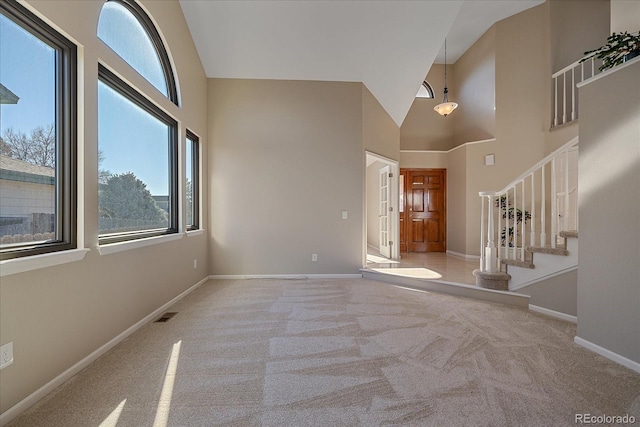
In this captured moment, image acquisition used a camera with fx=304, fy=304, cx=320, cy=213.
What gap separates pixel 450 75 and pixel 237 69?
531 cm

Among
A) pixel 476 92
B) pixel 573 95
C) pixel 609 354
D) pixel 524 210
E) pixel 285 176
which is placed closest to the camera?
pixel 609 354

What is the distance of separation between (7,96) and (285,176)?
3338 mm

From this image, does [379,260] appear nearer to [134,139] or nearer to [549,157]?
[549,157]

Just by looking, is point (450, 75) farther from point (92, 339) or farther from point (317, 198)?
point (92, 339)

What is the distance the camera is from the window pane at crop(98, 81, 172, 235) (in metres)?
2.49

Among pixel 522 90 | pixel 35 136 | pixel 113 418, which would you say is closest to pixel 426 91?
pixel 522 90

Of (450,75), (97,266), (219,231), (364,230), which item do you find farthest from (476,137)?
(97,266)

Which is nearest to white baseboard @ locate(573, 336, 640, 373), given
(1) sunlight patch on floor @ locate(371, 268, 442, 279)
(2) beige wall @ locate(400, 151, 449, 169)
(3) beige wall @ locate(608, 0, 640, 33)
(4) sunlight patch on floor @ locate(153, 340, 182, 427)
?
(1) sunlight patch on floor @ locate(371, 268, 442, 279)

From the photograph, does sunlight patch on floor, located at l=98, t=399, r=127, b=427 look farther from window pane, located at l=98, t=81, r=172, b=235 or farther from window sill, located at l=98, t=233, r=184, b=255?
window pane, located at l=98, t=81, r=172, b=235

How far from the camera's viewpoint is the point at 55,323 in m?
1.84

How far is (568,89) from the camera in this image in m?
5.30

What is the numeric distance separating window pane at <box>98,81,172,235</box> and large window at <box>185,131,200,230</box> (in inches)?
23.7

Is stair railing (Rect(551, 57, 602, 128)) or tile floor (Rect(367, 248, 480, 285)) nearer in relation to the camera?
tile floor (Rect(367, 248, 480, 285))

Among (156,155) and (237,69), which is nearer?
(156,155)
